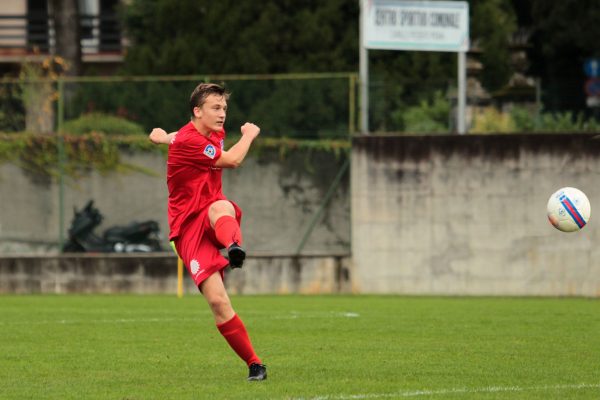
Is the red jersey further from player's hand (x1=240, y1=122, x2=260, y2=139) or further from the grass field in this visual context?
the grass field

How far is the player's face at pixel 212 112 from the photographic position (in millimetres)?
9852

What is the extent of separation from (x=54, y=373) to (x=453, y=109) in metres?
14.3

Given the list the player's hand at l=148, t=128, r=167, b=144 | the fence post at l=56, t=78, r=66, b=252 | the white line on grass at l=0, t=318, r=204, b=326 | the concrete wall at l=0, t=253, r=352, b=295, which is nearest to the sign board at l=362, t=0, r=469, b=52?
the concrete wall at l=0, t=253, r=352, b=295

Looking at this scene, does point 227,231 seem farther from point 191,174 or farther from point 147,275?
point 147,275

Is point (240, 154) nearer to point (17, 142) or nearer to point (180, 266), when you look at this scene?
point (180, 266)

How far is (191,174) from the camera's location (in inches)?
393

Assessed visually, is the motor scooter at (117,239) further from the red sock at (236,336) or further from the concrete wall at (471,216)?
the red sock at (236,336)

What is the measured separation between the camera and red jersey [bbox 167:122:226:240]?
388 inches

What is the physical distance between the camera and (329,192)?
23797mm

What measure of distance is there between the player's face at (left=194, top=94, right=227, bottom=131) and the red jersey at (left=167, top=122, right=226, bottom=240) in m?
0.10

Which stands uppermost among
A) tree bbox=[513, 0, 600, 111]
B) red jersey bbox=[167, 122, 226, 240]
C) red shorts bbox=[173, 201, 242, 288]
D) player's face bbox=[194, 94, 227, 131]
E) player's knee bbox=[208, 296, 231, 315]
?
tree bbox=[513, 0, 600, 111]

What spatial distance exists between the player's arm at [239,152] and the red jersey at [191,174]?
2.8 inches

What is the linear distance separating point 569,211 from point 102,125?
41.4ft

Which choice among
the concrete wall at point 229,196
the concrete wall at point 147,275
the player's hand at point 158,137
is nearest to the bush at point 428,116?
the concrete wall at point 229,196
